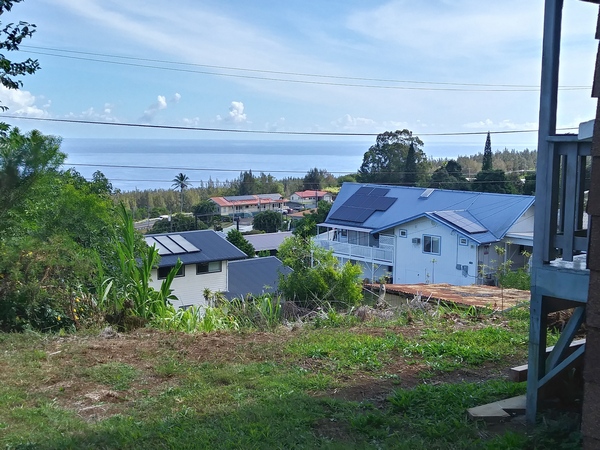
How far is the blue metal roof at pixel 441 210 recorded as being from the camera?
22344mm

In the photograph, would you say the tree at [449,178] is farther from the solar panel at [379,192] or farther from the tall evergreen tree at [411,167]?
the solar panel at [379,192]

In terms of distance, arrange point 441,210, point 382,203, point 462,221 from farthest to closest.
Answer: point 382,203 < point 441,210 < point 462,221

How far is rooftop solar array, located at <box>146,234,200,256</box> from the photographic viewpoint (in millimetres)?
19500

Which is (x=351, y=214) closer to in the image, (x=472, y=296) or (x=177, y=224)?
(x=177, y=224)

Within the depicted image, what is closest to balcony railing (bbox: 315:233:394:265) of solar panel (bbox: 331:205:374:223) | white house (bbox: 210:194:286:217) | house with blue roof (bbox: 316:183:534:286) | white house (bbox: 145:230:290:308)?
house with blue roof (bbox: 316:183:534:286)

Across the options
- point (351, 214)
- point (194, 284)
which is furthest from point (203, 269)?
point (351, 214)

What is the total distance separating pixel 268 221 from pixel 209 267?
2678 cm

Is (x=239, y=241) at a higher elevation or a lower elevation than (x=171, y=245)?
lower

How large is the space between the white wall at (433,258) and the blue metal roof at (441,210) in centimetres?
44

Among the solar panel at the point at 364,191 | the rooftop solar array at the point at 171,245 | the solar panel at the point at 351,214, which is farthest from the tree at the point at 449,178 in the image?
the rooftop solar array at the point at 171,245

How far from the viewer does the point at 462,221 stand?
22.7 meters

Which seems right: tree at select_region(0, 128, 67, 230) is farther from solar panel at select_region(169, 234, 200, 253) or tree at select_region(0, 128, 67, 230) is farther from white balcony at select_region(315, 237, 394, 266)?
white balcony at select_region(315, 237, 394, 266)

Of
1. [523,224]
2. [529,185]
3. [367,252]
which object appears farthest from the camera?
[529,185]

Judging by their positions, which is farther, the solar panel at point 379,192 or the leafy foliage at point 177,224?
the leafy foliage at point 177,224
